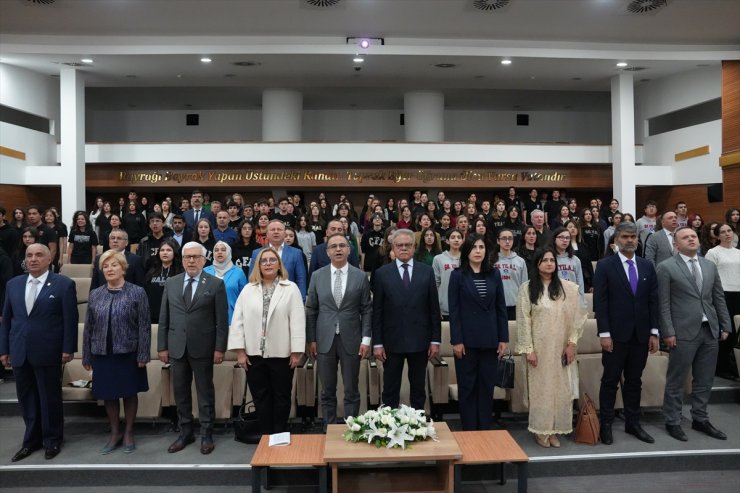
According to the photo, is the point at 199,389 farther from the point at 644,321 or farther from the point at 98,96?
the point at 98,96

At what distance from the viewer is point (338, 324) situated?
12.2 feet

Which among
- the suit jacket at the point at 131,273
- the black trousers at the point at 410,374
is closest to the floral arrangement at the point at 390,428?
the black trousers at the point at 410,374

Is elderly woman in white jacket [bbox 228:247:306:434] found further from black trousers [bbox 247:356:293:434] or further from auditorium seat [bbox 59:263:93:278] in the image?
auditorium seat [bbox 59:263:93:278]

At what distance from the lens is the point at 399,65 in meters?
10.7

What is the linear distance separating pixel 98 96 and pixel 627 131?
12091mm

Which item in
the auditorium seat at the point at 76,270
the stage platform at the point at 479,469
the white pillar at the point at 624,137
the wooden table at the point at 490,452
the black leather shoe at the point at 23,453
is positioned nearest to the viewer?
the wooden table at the point at 490,452

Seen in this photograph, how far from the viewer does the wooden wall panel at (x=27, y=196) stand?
1067 cm

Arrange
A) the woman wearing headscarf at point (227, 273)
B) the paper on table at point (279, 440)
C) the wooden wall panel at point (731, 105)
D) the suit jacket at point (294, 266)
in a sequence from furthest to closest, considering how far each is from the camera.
A: the wooden wall panel at point (731, 105) → the suit jacket at point (294, 266) → the woman wearing headscarf at point (227, 273) → the paper on table at point (279, 440)

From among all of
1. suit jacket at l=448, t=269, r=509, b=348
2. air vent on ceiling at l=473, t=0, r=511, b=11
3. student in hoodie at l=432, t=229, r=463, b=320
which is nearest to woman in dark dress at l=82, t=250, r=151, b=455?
suit jacket at l=448, t=269, r=509, b=348

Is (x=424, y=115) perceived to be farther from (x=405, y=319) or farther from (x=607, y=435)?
(x=607, y=435)

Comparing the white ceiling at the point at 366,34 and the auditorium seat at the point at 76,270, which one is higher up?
the white ceiling at the point at 366,34

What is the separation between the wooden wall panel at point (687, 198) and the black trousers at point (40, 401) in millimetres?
10648

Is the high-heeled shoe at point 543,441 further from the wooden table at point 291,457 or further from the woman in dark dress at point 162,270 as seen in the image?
the woman in dark dress at point 162,270

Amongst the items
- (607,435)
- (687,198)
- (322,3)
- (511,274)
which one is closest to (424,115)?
(322,3)
